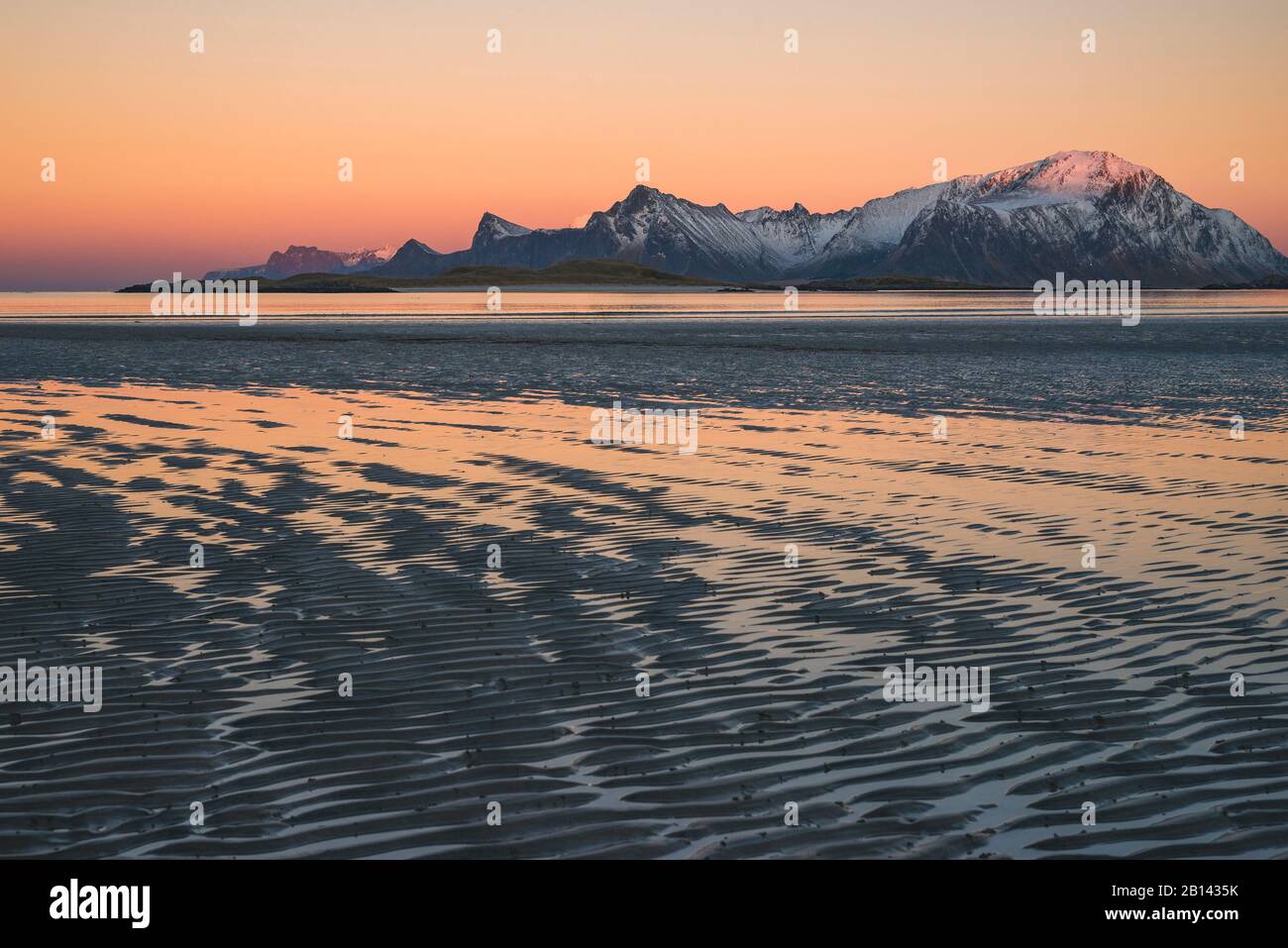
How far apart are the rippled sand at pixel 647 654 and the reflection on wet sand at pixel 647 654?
4 centimetres

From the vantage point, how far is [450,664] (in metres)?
10.8

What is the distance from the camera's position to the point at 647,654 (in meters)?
11.1

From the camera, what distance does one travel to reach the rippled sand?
7.62m

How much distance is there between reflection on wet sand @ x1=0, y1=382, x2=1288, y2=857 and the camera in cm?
763

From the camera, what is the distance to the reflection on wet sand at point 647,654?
25.0ft

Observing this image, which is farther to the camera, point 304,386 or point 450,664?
point 304,386

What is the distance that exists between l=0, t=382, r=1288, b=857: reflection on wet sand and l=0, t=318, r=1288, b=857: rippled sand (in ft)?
0.13

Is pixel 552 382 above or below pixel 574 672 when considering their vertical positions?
above

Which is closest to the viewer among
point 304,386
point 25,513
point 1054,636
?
point 1054,636
